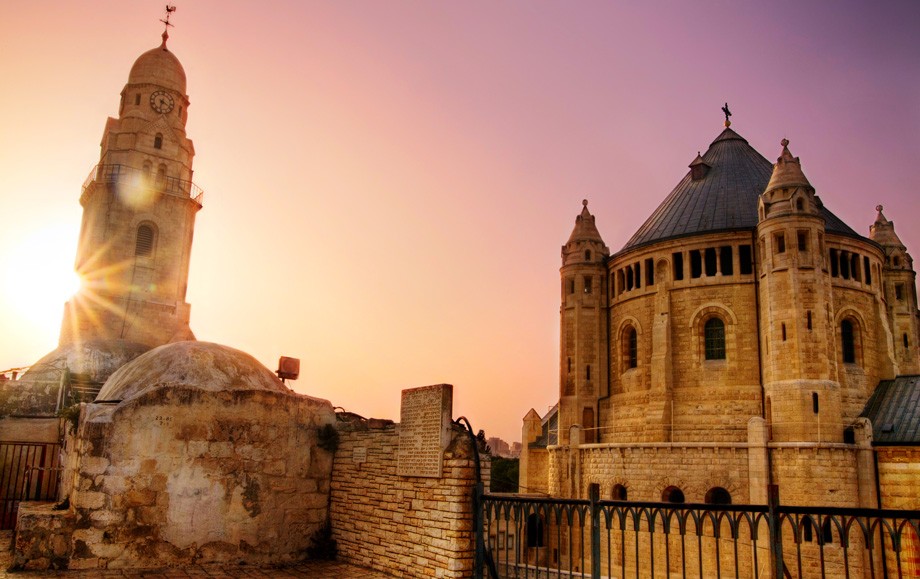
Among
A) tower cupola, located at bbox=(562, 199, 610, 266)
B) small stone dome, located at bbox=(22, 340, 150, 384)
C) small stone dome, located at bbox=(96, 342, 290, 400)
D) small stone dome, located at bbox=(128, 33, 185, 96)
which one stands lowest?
small stone dome, located at bbox=(96, 342, 290, 400)

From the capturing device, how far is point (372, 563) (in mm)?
11680

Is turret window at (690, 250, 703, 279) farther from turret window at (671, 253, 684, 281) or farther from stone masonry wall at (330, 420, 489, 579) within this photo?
stone masonry wall at (330, 420, 489, 579)

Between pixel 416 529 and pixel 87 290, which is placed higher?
pixel 87 290

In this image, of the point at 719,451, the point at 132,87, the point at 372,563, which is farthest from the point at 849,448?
the point at 132,87

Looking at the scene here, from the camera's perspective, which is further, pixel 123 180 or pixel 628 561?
pixel 123 180

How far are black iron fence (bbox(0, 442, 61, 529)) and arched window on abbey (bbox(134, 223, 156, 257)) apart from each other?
592 inches

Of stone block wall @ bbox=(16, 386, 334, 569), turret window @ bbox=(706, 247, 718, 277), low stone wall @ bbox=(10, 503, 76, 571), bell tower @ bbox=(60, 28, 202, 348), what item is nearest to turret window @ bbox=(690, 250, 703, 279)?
turret window @ bbox=(706, 247, 718, 277)

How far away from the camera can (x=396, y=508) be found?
11367mm

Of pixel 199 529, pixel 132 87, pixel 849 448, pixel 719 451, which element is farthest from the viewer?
pixel 132 87

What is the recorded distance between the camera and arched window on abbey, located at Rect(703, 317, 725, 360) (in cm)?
2877

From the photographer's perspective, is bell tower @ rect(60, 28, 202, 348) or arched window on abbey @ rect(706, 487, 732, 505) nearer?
arched window on abbey @ rect(706, 487, 732, 505)

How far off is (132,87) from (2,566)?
27.4 metres

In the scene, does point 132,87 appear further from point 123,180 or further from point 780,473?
point 780,473

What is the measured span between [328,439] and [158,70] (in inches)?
1051
